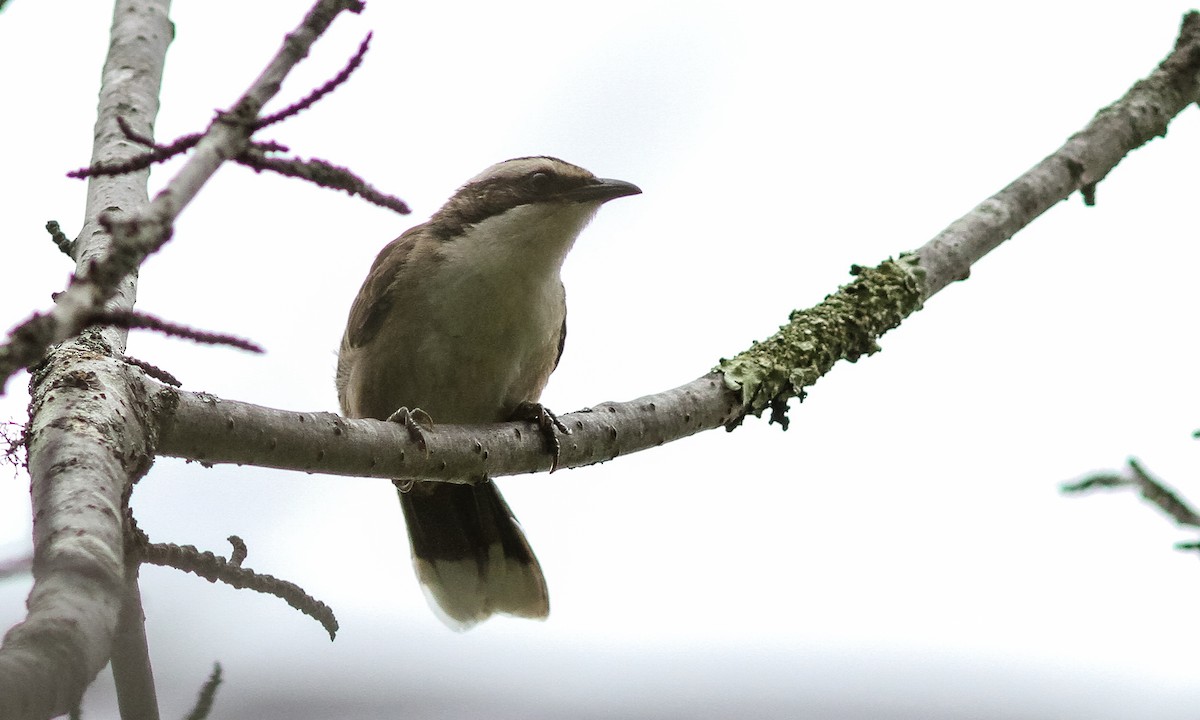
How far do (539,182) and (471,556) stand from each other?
6.35 ft

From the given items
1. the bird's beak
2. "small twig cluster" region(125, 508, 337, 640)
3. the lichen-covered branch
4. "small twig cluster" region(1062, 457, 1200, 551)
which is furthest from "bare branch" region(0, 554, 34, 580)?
the bird's beak

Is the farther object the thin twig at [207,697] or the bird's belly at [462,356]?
the bird's belly at [462,356]

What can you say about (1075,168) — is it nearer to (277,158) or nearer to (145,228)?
(277,158)

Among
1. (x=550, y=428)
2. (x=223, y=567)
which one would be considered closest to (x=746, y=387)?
(x=550, y=428)

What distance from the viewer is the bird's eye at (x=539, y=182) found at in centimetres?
548

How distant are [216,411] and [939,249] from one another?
3254 mm

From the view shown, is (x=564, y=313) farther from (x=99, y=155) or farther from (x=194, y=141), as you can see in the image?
(x=194, y=141)

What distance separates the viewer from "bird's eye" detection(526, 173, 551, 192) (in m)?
5.48

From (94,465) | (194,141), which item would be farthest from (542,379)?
(194,141)

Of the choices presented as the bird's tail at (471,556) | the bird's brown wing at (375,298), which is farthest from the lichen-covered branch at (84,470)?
the bird's tail at (471,556)

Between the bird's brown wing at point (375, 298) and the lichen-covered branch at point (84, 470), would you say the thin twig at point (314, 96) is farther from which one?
the bird's brown wing at point (375, 298)

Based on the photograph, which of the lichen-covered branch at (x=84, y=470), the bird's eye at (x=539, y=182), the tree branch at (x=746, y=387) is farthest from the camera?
the bird's eye at (x=539, y=182)

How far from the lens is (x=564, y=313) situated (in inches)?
226

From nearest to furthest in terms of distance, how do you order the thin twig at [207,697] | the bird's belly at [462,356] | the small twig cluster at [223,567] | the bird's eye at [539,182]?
the thin twig at [207,697] < the small twig cluster at [223,567] < the bird's belly at [462,356] < the bird's eye at [539,182]
